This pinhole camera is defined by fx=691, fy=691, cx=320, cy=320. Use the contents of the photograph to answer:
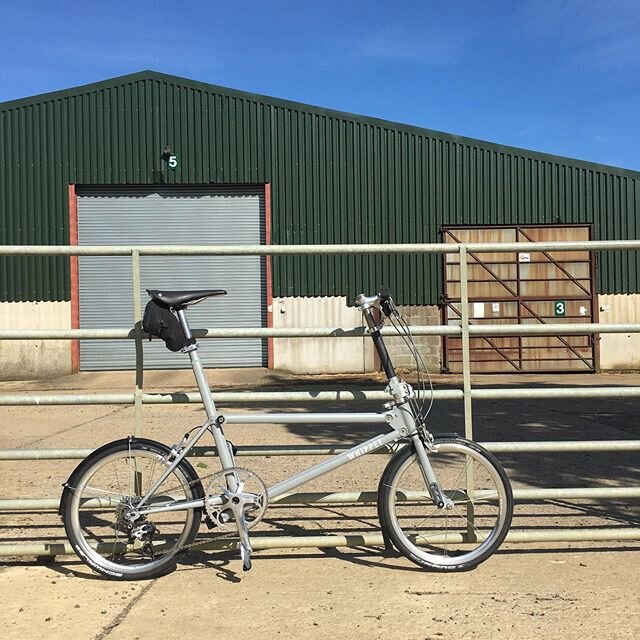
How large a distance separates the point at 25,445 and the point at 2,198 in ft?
39.9

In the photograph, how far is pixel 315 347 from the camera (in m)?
18.6

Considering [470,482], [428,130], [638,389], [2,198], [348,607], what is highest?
[428,130]

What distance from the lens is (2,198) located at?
60.5 ft

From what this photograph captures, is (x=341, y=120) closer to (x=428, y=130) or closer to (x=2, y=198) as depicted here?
(x=428, y=130)

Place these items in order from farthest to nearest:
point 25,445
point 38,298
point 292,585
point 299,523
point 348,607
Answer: point 38,298 < point 25,445 < point 299,523 < point 292,585 < point 348,607

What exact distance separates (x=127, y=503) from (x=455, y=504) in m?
1.86

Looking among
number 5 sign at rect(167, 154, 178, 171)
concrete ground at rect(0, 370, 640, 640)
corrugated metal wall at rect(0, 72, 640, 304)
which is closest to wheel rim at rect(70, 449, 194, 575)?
concrete ground at rect(0, 370, 640, 640)

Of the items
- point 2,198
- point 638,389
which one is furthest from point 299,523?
point 2,198

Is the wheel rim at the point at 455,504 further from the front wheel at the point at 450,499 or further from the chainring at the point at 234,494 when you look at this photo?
the chainring at the point at 234,494

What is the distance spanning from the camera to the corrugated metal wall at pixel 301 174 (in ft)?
60.6

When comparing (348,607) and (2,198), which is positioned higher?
(2,198)

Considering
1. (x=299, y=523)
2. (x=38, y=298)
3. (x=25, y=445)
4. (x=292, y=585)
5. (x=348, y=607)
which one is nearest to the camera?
(x=348, y=607)

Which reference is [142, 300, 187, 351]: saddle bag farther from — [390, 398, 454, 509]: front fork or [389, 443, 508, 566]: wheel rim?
[389, 443, 508, 566]: wheel rim

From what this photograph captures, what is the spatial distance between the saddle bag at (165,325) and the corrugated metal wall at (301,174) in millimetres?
14685
